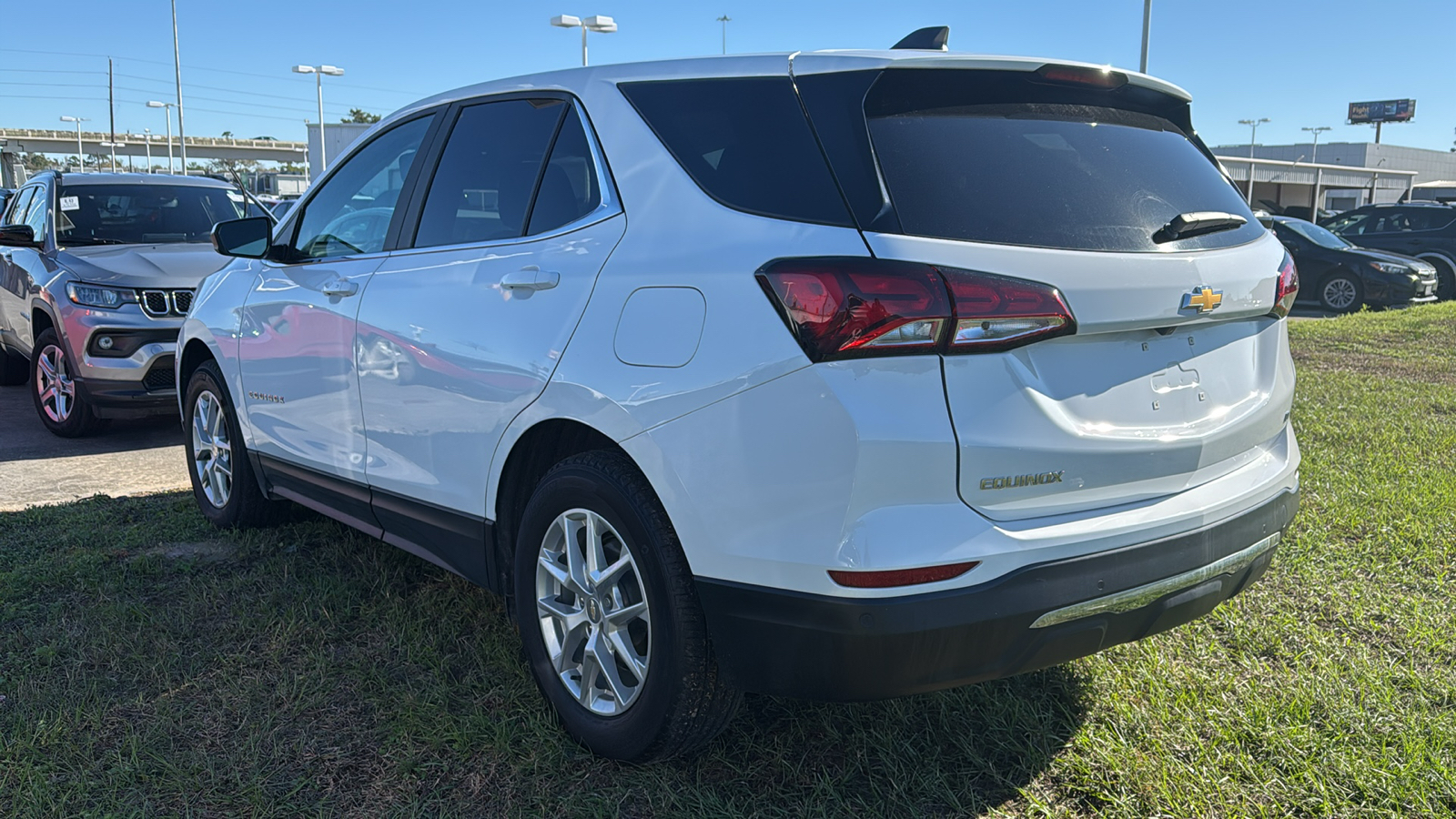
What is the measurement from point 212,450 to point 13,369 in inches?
234

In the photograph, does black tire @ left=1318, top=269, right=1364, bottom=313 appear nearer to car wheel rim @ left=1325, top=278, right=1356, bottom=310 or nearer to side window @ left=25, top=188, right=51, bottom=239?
car wheel rim @ left=1325, top=278, right=1356, bottom=310

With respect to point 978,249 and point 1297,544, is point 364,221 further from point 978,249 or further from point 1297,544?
point 1297,544

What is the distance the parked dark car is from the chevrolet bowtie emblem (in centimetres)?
1775

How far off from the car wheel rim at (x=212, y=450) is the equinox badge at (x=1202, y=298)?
3899mm

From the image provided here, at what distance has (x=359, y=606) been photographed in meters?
3.92

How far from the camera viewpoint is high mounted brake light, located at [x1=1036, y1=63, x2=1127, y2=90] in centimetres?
267

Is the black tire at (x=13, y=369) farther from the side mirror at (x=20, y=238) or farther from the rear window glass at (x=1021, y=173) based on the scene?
the rear window glass at (x=1021, y=173)

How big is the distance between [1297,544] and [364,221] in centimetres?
378

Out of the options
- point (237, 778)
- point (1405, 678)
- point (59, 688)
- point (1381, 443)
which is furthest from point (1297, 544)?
point (59, 688)

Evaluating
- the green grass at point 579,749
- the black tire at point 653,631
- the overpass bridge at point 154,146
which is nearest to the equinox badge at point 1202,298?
the green grass at point 579,749

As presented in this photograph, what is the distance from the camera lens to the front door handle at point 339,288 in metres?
3.75

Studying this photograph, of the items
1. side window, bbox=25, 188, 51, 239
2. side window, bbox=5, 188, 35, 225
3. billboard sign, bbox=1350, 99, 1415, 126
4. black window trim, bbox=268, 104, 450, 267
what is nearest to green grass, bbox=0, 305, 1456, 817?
black window trim, bbox=268, 104, 450, 267

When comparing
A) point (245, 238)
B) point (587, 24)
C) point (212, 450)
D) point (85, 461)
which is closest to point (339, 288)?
point (245, 238)

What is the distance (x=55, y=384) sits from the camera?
288 inches
